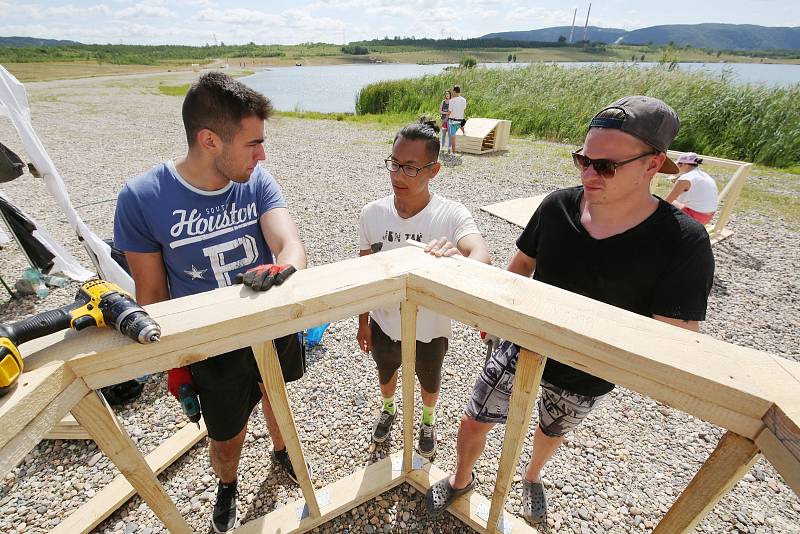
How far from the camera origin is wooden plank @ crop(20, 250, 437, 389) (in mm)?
963

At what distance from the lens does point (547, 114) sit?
14.6 meters

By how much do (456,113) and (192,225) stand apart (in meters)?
10.8

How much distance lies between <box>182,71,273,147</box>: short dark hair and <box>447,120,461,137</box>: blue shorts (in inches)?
413

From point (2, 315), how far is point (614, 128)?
19.9 ft

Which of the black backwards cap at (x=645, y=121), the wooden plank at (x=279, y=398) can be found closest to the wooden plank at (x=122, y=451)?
the wooden plank at (x=279, y=398)

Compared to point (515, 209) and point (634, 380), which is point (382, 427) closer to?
point (634, 380)

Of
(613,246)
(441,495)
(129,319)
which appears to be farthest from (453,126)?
(129,319)

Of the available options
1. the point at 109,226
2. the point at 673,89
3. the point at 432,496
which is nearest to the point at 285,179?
the point at 109,226

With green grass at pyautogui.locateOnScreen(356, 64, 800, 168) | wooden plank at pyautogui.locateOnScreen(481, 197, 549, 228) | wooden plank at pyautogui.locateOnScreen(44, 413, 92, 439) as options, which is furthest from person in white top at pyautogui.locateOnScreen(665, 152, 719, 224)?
green grass at pyautogui.locateOnScreen(356, 64, 800, 168)

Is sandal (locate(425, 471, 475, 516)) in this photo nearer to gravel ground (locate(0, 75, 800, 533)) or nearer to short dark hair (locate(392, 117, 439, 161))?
gravel ground (locate(0, 75, 800, 533))

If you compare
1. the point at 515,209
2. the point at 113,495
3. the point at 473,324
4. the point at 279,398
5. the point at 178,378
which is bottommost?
the point at 515,209

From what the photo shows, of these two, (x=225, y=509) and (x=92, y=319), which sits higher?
(x=92, y=319)

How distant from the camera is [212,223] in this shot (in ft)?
6.15

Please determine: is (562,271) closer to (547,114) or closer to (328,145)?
(328,145)
